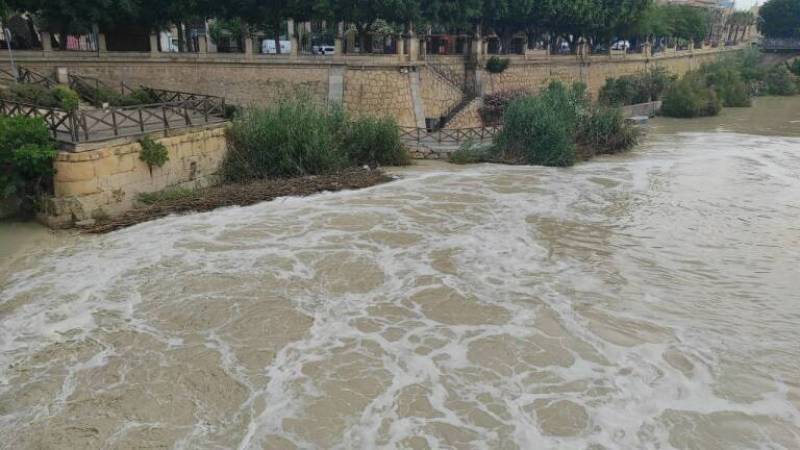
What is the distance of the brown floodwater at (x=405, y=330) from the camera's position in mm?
6668

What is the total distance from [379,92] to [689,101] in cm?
2115

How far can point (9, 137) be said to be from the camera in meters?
12.3

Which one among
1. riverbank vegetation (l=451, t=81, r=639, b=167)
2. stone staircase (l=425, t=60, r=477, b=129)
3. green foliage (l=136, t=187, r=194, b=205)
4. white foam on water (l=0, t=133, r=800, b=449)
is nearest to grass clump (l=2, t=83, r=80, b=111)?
green foliage (l=136, t=187, r=194, b=205)

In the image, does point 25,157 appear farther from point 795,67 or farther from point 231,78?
point 795,67

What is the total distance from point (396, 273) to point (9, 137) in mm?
8311

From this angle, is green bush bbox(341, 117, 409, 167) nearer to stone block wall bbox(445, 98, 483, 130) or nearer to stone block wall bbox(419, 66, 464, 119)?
stone block wall bbox(419, 66, 464, 119)

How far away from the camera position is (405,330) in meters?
8.66

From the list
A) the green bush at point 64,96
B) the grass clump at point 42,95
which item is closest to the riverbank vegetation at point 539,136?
the green bush at point 64,96

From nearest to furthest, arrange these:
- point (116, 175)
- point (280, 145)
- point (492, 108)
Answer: point (116, 175)
point (280, 145)
point (492, 108)

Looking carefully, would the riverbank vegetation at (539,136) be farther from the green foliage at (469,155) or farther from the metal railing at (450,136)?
the metal railing at (450,136)

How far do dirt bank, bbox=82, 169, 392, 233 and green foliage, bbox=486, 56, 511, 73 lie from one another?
16336mm

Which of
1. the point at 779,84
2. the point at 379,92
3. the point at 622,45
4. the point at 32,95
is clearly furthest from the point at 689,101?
the point at 32,95

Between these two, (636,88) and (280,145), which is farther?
(636,88)

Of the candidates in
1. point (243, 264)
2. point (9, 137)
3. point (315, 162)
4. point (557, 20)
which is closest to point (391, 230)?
point (243, 264)
